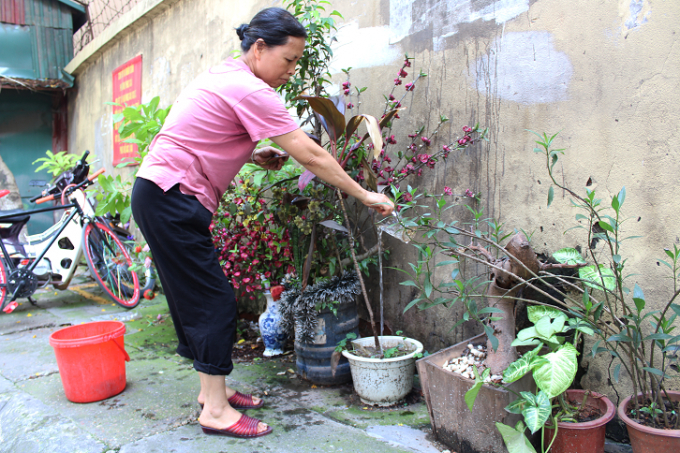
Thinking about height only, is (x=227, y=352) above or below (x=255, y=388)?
above

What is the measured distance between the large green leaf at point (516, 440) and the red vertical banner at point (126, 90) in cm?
532

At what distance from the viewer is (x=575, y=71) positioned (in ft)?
6.46

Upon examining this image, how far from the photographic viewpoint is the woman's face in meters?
1.91

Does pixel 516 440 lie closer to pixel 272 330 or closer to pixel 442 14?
pixel 272 330

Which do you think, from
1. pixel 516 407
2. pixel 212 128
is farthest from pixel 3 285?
pixel 516 407

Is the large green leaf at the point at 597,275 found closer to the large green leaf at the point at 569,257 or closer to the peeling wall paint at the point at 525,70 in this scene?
the large green leaf at the point at 569,257

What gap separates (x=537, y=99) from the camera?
6.86 ft

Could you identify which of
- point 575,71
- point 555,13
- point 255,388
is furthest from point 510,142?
point 255,388

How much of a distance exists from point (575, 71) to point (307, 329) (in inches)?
69.6

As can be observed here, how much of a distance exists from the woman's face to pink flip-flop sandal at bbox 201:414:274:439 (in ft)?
4.91

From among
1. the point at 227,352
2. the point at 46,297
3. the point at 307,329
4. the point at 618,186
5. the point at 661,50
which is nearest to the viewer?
the point at 661,50

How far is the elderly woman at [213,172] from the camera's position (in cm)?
182

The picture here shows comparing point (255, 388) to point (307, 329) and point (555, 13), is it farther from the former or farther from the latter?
point (555, 13)

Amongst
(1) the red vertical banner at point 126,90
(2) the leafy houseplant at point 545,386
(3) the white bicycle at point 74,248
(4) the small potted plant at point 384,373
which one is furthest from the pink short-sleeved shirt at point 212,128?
(1) the red vertical banner at point 126,90
